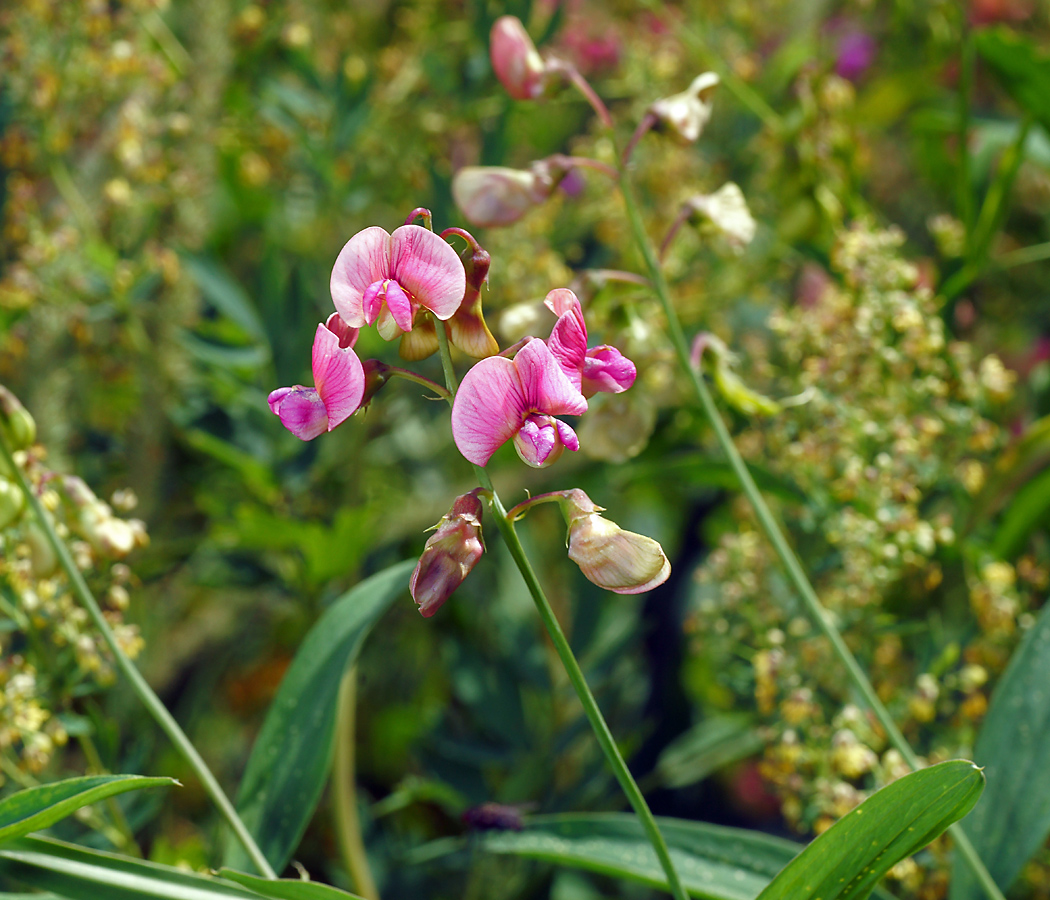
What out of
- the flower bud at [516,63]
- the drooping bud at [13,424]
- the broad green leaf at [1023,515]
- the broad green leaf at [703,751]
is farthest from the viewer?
the broad green leaf at [703,751]

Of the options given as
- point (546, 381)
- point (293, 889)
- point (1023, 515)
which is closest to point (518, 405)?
point (546, 381)

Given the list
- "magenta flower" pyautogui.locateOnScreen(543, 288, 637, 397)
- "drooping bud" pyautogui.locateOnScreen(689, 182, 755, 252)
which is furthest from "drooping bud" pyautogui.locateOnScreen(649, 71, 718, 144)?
"magenta flower" pyautogui.locateOnScreen(543, 288, 637, 397)

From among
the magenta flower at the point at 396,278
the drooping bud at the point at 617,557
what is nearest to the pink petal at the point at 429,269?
the magenta flower at the point at 396,278

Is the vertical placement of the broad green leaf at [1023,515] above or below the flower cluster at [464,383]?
below

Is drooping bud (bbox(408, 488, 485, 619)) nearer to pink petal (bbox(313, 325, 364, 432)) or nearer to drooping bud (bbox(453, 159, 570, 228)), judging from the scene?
pink petal (bbox(313, 325, 364, 432))

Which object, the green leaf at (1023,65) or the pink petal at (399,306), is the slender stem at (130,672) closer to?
the pink petal at (399,306)

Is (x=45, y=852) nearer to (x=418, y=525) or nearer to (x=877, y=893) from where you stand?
(x=877, y=893)

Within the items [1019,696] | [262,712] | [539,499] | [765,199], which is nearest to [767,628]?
[1019,696]
